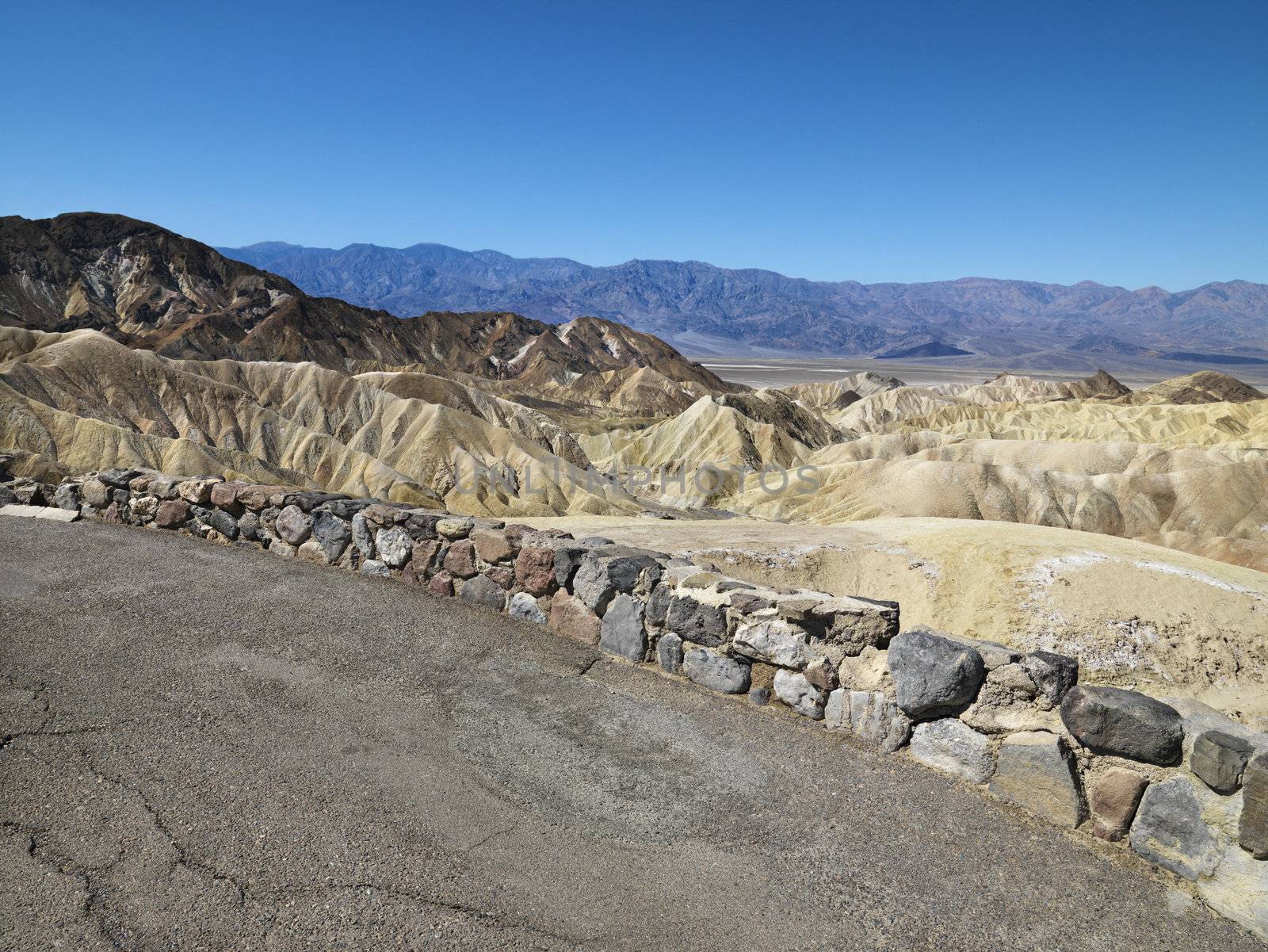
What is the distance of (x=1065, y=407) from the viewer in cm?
10656

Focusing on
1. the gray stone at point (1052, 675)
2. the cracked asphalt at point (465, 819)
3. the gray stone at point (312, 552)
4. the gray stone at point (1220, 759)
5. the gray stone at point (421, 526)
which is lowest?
the cracked asphalt at point (465, 819)

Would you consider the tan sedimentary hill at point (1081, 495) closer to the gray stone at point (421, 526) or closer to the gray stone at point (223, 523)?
the gray stone at point (421, 526)

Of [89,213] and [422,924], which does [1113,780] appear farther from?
[89,213]

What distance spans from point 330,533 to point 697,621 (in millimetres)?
5000

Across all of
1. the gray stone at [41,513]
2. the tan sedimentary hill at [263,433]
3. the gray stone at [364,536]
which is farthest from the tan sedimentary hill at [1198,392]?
the gray stone at [41,513]

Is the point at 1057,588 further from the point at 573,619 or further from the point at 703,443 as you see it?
the point at 703,443

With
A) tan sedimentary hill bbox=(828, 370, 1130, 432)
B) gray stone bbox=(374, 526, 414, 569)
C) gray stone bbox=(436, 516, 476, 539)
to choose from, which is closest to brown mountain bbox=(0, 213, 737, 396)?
tan sedimentary hill bbox=(828, 370, 1130, 432)

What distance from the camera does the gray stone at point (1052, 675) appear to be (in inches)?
212

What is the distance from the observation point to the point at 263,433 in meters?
59.1

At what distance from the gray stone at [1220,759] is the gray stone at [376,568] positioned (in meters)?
7.66

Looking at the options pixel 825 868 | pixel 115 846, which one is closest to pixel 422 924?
pixel 115 846

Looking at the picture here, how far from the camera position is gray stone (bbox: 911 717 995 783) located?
5.56 m

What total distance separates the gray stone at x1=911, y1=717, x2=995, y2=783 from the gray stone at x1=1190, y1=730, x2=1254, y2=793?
125 cm

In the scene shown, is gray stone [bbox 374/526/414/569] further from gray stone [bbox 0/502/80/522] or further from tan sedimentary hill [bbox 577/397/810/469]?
tan sedimentary hill [bbox 577/397/810/469]
